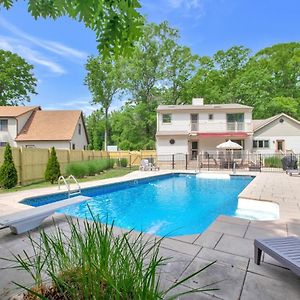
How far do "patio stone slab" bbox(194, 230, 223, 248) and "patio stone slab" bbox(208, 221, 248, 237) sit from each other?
198mm

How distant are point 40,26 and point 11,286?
3.06 meters

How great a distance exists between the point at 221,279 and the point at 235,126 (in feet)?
78.0

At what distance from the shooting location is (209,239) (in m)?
4.09

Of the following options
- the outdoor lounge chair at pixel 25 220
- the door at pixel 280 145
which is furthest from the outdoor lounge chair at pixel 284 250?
the door at pixel 280 145

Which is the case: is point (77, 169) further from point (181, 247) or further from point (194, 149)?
point (194, 149)

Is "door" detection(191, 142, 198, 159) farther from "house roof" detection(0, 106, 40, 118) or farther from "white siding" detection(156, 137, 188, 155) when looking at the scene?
"house roof" detection(0, 106, 40, 118)

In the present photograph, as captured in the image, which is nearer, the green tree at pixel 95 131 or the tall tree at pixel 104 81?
the tall tree at pixel 104 81

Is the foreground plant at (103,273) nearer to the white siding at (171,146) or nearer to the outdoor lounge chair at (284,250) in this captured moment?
the outdoor lounge chair at (284,250)

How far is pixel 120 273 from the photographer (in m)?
1.68

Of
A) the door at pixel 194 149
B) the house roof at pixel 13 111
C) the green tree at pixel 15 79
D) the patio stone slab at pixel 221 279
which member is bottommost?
the patio stone slab at pixel 221 279

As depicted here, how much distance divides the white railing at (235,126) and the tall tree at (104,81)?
57.8 ft

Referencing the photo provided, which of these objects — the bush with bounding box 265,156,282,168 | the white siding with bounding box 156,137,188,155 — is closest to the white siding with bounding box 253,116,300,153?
the bush with bounding box 265,156,282,168

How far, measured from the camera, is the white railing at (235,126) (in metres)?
24.6

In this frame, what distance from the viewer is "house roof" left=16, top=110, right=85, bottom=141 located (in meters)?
24.5
